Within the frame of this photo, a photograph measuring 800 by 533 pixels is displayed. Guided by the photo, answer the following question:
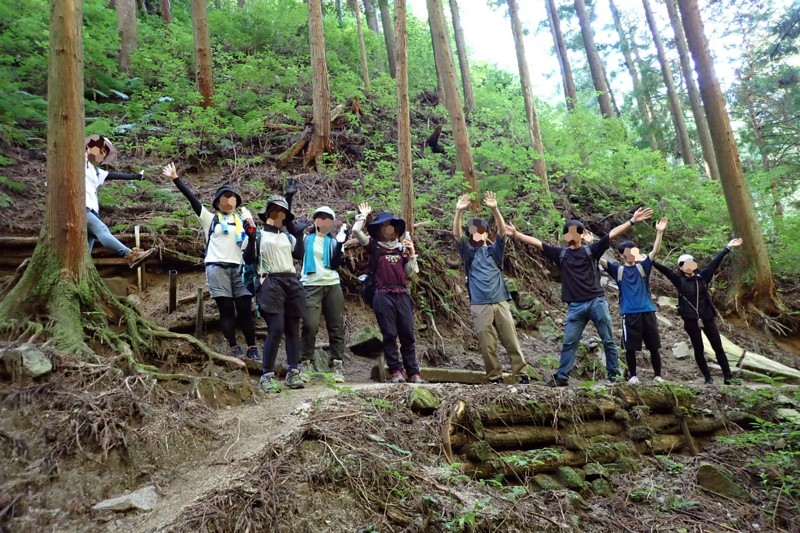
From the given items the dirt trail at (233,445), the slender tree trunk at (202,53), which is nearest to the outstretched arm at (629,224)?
the dirt trail at (233,445)

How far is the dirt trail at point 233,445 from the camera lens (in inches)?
130

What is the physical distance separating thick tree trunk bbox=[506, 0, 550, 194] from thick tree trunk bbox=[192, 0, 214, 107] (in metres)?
9.01

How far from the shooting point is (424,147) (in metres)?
15.6

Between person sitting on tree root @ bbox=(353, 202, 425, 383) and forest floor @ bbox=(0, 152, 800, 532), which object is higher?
person sitting on tree root @ bbox=(353, 202, 425, 383)

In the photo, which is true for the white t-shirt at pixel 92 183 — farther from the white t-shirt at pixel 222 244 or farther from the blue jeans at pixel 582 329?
the blue jeans at pixel 582 329

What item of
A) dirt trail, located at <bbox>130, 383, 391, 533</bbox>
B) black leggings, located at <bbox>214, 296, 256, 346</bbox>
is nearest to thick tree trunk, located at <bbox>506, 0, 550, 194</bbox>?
black leggings, located at <bbox>214, 296, 256, 346</bbox>

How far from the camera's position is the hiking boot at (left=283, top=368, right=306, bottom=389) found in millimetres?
5695

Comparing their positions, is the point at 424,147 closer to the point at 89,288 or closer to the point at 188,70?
the point at 188,70

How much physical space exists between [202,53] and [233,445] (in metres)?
13.0

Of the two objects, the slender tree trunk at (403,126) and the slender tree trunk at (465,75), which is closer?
the slender tree trunk at (403,126)

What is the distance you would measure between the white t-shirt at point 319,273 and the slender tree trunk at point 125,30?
44.3 feet

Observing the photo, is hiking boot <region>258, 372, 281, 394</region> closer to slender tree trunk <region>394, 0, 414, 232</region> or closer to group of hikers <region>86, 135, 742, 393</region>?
group of hikers <region>86, 135, 742, 393</region>

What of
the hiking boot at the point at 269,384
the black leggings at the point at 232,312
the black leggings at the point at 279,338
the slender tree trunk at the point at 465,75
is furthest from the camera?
the slender tree trunk at the point at 465,75

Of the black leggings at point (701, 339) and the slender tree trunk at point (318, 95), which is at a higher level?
the slender tree trunk at point (318, 95)
